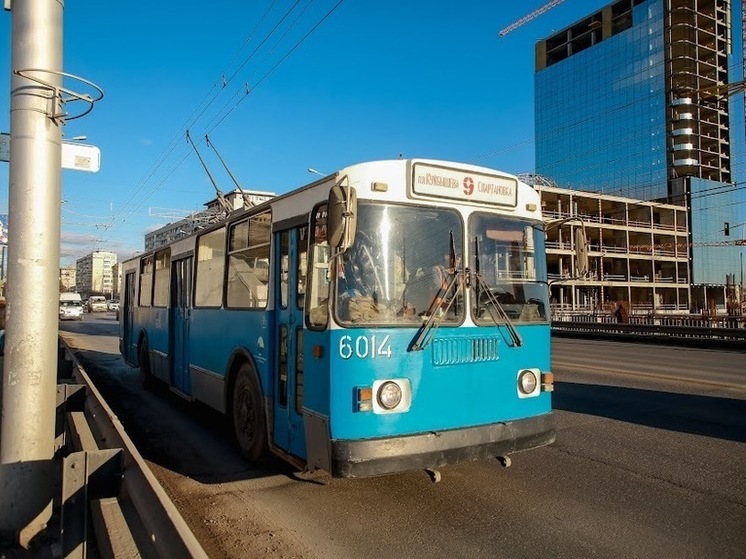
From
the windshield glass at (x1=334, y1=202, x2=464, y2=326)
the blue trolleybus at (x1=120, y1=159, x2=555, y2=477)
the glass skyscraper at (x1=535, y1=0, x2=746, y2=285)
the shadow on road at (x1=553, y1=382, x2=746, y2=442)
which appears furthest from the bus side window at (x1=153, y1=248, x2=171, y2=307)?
the glass skyscraper at (x1=535, y1=0, x2=746, y2=285)

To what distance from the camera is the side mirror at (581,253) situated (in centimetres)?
602

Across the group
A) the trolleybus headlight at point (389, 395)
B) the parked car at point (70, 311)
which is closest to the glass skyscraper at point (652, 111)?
the parked car at point (70, 311)

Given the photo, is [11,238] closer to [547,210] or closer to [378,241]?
[378,241]

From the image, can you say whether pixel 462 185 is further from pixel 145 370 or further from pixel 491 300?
pixel 145 370

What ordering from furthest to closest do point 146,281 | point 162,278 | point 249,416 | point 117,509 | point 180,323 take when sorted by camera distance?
point 146,281 < point 162,278 < point 180,323 < point 249,416 < point 117,509

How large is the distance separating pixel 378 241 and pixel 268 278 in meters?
1.75

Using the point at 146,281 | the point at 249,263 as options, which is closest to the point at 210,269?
the point at 249,263

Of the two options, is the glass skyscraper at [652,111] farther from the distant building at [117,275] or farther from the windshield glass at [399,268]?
the windshield glass at [399,268]

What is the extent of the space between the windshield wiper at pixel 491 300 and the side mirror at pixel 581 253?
1.27 metres

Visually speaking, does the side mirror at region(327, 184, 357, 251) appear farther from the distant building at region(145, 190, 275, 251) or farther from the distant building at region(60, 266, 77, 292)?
the distant building at region(60, 266, 77, 292)

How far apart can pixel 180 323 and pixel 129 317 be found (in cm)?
520

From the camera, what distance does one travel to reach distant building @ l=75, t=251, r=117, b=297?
13029 cm

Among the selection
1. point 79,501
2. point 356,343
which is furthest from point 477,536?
point 79,501

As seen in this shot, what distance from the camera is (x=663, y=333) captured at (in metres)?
24.6
